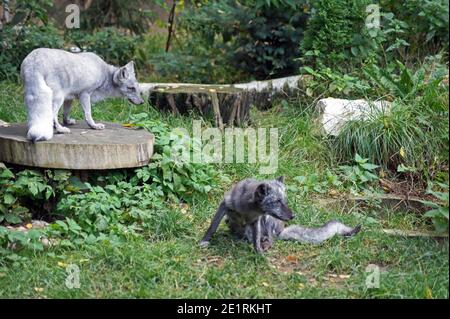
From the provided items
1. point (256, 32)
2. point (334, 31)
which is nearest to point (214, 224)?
point (334, 31)

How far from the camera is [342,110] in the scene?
8719 mm

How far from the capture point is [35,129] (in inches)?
275

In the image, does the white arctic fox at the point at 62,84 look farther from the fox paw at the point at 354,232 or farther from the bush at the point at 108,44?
the bush at the point at 108,44

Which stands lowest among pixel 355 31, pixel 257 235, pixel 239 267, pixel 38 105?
pixel 239 267

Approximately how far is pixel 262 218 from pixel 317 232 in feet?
1.71

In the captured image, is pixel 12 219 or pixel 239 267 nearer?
pixel 239 267

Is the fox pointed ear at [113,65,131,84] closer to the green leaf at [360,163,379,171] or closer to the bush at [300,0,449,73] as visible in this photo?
the bush at [300,0,449,73]

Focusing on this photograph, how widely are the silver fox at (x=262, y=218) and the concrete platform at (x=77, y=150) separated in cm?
125

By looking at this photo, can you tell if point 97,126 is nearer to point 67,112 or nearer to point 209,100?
point 67,112

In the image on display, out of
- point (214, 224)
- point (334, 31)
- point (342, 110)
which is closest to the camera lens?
point (214, 224)

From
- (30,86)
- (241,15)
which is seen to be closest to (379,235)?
(30,86)

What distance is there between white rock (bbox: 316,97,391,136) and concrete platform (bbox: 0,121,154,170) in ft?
7.53

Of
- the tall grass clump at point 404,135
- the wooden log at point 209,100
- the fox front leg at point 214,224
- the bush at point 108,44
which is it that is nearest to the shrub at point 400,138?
the tall grass clump at point 404,135
